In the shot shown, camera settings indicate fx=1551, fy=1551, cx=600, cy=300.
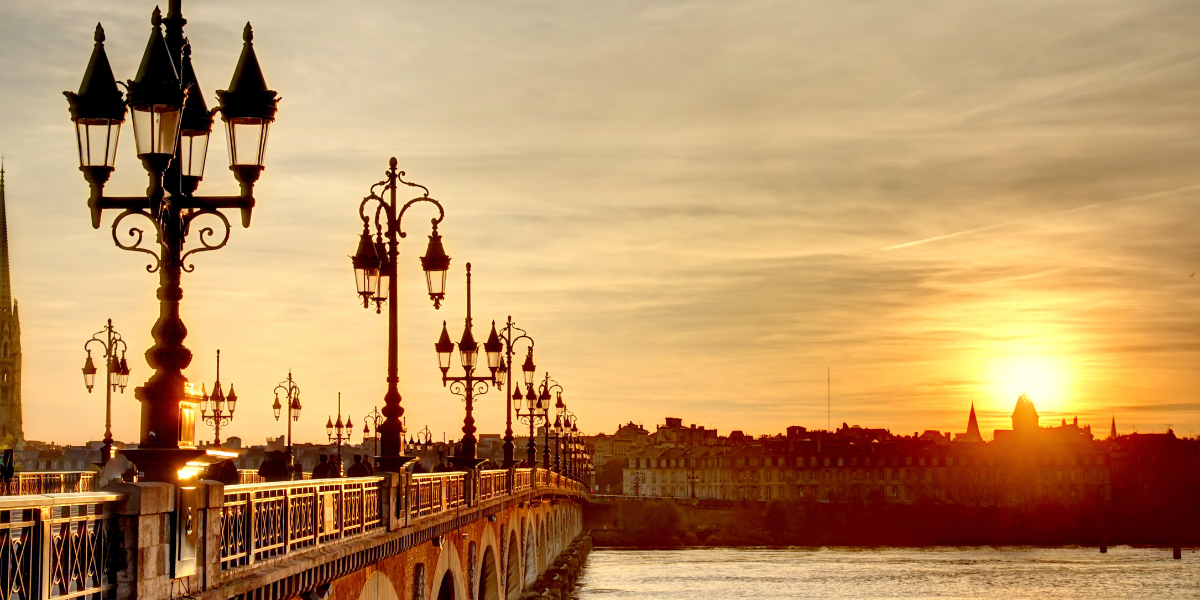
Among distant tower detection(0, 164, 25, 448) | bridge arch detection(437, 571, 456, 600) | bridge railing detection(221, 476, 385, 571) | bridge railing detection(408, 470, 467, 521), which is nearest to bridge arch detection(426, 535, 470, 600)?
bridge arch detection(437, 571, 456, 600)

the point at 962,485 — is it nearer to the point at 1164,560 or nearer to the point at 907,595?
the point at 1164,560

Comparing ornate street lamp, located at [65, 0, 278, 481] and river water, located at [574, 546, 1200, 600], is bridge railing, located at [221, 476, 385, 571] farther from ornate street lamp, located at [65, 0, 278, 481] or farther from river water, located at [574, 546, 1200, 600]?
river water, located at [574, 546, 1200, 600]

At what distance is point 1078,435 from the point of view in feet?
641

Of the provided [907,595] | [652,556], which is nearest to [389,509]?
[907,595]

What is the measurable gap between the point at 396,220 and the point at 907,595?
58145 millimetres

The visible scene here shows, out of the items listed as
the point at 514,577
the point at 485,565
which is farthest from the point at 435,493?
the point at 514,577

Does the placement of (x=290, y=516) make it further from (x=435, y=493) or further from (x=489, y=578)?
(x=489, y=578)

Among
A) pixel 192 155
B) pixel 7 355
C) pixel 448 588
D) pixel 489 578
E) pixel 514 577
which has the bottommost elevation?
pixel 514 577

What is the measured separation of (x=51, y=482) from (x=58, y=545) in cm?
2070

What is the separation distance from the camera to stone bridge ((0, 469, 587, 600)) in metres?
8.31

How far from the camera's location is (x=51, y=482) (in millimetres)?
27828

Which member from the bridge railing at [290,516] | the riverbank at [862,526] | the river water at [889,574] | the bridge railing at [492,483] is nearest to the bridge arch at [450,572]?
the bridge railing at [492,483]

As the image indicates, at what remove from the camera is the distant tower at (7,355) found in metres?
72.9

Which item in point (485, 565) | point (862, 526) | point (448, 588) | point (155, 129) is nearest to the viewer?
point (155, 129)
